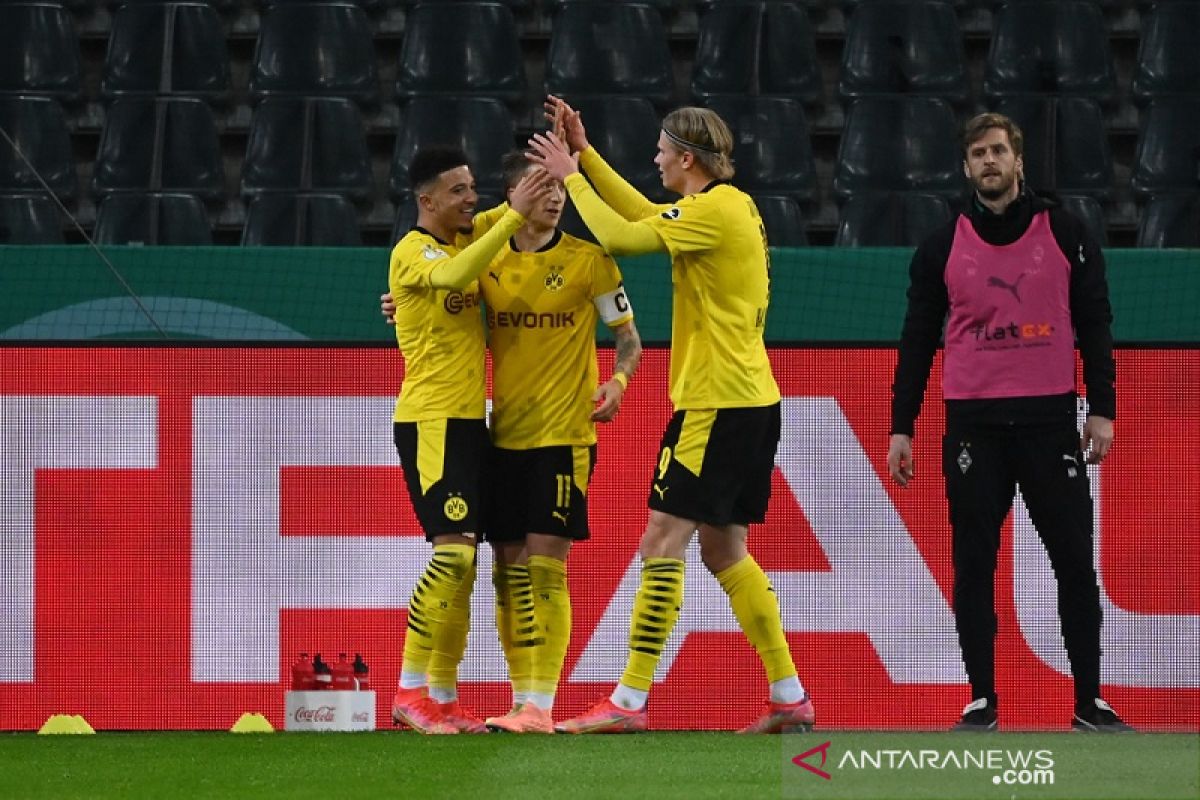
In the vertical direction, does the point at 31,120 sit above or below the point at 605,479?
above

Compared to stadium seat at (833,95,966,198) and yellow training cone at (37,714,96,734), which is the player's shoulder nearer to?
yellow training cone at (37,714,96,734)

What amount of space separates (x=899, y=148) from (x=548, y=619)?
4.67 metres

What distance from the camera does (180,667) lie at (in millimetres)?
6930

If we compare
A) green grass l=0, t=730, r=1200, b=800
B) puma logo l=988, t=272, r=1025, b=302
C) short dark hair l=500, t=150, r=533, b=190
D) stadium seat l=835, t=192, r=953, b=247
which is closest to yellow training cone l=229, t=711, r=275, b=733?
green grass l=0, t=730, r=1200, b=800

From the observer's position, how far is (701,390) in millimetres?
5926

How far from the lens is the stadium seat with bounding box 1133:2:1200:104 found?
10.6 m

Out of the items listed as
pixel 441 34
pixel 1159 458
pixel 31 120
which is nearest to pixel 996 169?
pixel 1159 458

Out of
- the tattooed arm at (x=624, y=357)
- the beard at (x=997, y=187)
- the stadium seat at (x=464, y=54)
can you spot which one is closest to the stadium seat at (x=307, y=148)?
the stadium seat at (x=464, y=54)

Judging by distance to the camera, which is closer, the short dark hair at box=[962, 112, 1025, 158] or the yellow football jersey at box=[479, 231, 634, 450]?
the short dark hair at box=[962, 112, 1025, 158]

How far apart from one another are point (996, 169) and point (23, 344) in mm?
3297

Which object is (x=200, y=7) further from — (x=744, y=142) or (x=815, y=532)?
(x=815, y=532)

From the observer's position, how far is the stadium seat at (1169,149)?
10180 millimetres

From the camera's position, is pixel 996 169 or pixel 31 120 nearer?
pixel 996 169

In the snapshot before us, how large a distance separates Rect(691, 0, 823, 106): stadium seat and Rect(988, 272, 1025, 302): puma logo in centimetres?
485
